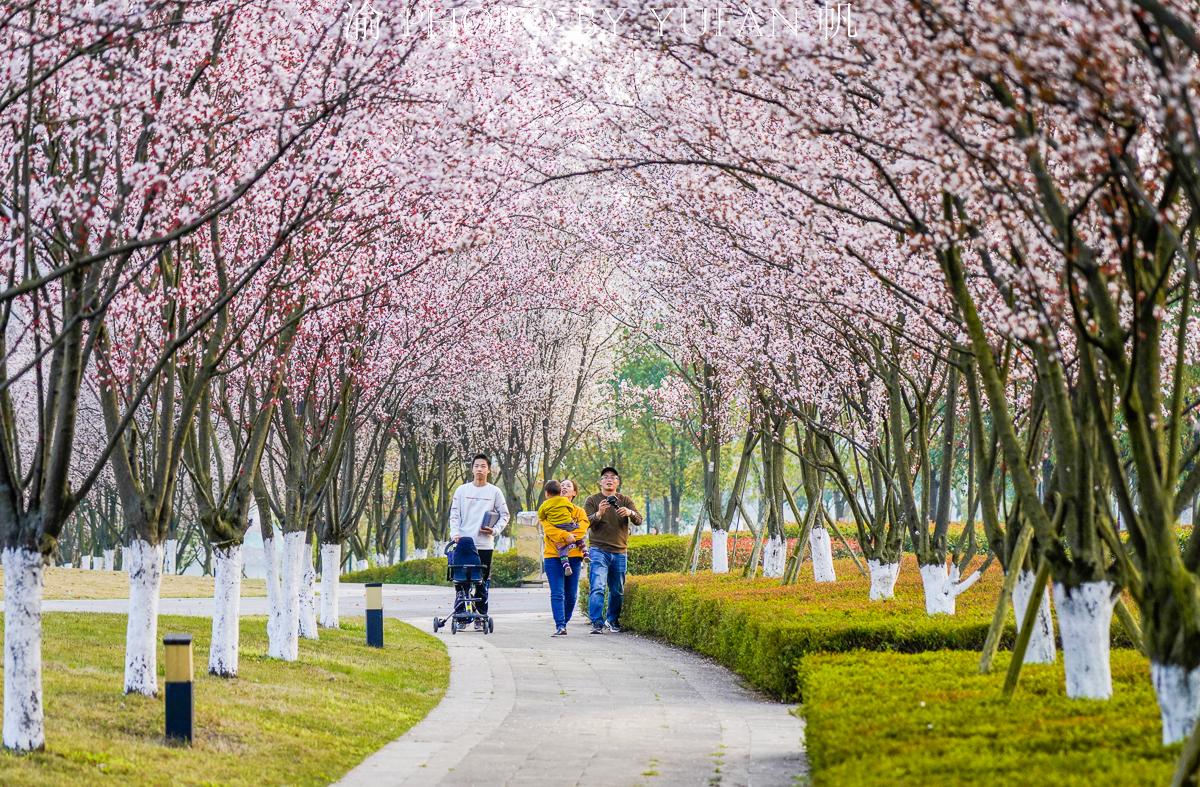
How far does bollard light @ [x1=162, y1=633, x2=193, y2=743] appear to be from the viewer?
27.1 feet

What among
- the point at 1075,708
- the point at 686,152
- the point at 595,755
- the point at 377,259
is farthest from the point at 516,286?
the point at 1075,708

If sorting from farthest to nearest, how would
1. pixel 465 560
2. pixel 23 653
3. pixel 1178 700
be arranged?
pixel 465 560
pixel 23 653
pixel 1178 700

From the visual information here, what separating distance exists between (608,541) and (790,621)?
6611 mm

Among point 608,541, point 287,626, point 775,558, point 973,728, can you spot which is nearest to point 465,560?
point 608,541

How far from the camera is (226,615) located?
11508mm

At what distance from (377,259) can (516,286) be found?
1242 cm

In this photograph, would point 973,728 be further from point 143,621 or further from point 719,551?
point 719,551

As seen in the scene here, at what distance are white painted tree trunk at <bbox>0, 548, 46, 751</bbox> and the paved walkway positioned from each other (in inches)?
71.0

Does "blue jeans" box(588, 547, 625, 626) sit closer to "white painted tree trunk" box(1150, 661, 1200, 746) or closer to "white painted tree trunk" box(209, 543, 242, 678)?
"white painted tree trunk" box(209, 543, 242, 678)

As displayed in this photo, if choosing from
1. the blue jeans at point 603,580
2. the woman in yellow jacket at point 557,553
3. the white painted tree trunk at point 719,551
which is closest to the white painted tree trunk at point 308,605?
the woman in yellow jacket at point 557,553

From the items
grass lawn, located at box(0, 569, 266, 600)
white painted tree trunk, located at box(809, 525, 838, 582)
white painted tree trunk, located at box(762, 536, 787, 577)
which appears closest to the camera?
white painted tree trunk, located at box(809, 525, 838, 582)

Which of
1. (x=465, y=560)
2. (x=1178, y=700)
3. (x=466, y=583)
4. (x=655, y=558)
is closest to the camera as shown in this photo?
(x=1178, y=700)

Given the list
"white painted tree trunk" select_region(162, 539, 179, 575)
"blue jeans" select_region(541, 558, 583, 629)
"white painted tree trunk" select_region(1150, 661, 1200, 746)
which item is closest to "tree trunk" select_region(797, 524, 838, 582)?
"blue jeans" select_region(541, 558, 583, 629)

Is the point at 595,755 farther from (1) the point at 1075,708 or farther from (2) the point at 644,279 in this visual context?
(2) the point at 644,279
